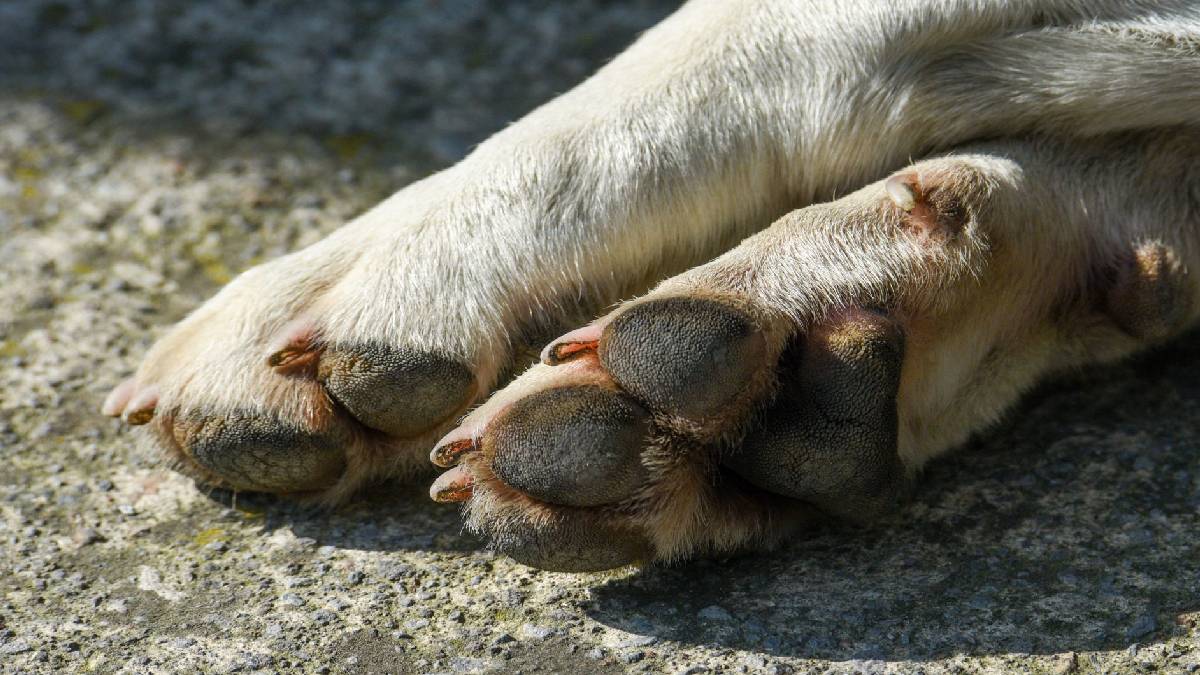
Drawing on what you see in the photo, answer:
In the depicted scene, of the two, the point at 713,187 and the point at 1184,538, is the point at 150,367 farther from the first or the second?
the point at 1184,538

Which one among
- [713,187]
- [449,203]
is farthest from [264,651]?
[713,187]

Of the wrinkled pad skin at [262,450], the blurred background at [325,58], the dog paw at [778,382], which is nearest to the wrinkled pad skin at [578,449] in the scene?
the dog paw at [778,382]

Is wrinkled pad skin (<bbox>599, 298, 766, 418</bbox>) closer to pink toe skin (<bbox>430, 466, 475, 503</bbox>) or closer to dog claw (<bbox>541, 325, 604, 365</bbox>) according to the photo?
dog claw (<bbox>541, 325, 604, 365</bbox>)

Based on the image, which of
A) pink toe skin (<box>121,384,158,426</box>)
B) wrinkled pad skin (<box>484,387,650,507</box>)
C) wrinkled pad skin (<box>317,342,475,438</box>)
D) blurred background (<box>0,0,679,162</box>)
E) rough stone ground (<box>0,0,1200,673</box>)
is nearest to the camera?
wrinkled pad skin (<box>484,387,650,507</box>)

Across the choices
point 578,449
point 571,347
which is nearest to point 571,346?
point 571,347

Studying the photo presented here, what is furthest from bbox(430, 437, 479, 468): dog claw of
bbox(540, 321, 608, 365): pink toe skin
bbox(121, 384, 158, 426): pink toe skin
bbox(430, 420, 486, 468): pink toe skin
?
bbox(121, 384, 158, 426): pink toe skin

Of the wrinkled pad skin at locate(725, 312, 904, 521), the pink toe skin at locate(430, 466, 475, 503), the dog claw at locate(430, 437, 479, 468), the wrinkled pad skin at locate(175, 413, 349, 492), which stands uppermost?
the wrinkled pad skin at locate(175, 413, 349, 492)
